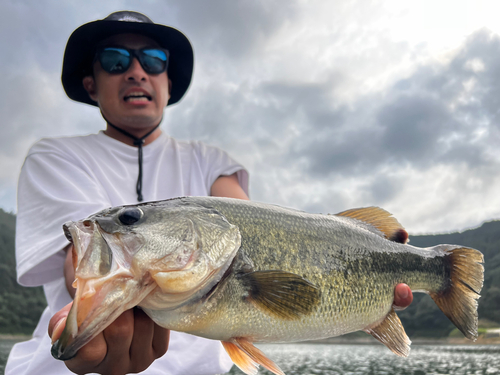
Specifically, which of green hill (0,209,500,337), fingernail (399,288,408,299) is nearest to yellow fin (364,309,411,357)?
fingernail (399,288,408,299)

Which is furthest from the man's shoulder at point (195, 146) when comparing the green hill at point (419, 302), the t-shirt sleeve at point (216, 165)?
the green hill at point (419, 302)

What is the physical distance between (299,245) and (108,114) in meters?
2.35

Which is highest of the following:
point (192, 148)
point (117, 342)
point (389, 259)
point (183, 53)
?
point (183, 53)

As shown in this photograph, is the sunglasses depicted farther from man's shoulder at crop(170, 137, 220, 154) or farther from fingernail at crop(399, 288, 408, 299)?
fingernail at crop(399, 288, 408, 299)

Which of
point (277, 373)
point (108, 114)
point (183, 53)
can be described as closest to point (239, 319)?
point (277, 373)

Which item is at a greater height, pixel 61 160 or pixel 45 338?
pixel 61 160

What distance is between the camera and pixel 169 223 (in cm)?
170

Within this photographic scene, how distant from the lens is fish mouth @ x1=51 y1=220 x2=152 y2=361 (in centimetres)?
131

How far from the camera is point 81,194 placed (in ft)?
9.15

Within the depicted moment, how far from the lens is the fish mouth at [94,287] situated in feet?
4.29

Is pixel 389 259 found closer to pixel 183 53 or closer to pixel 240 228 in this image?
pixel 240 228

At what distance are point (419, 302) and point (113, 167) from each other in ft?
325

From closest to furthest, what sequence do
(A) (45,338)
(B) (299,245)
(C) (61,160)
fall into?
(B) (299,245) → (A) (45,338) → (C) (61,160)

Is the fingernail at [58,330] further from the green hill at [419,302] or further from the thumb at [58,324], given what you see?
the green hill at [419,302]
